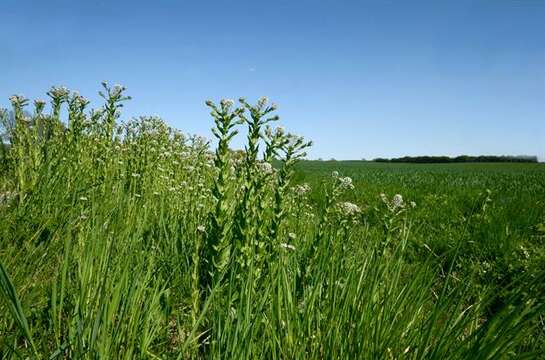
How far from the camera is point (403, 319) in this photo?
1.78 meters

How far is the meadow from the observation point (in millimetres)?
1617

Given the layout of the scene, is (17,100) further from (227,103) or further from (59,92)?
(227,103)

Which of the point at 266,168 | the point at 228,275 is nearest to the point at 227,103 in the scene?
the point at 266,168

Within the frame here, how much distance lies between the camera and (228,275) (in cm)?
289

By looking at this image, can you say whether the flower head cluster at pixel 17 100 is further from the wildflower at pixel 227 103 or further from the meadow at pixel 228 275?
the wildflower at pixel 227 103

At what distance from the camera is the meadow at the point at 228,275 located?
1.62 m

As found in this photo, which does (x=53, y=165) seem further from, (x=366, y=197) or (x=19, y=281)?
(x=366, y=197)

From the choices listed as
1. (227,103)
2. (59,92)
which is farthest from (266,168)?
(59,92)

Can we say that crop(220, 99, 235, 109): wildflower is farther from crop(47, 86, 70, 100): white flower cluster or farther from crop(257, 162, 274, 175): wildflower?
crop(47, 86, 70, 100): white flower cluster

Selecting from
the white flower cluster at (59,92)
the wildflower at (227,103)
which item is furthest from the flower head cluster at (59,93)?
the wildflower at (227,103)

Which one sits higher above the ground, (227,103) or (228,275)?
(227,103)

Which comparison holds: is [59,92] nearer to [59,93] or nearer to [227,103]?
[59,93]

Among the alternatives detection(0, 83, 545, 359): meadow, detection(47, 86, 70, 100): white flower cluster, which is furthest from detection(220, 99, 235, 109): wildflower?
detection(47, 86, 70, 100): white flower cluster

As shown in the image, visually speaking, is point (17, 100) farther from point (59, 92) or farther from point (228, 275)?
point (228, 275)
